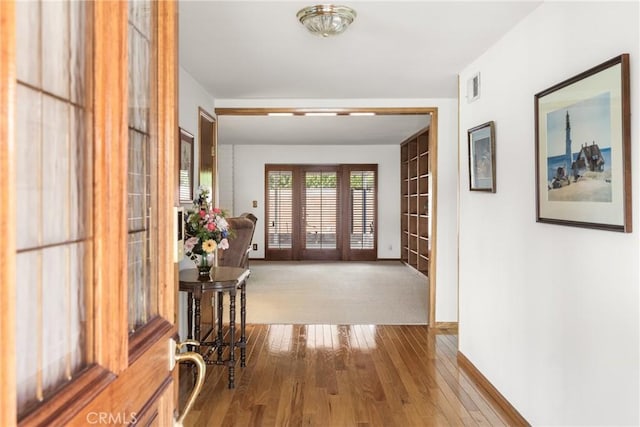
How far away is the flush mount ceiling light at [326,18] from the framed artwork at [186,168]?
1.46 m

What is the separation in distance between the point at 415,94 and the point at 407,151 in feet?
14.7

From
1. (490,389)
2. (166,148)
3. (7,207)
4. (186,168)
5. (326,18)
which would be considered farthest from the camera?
(186,168)

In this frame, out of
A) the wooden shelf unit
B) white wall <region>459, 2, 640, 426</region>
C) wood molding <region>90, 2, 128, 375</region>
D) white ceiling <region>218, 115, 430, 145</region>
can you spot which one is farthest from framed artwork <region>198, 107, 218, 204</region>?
the wooden shelf unit

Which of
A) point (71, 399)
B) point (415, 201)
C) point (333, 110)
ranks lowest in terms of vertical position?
point (71, 399)

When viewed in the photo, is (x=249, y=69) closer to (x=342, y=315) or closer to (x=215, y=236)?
(x=215, y=236)

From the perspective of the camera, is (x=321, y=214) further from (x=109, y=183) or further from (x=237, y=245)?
(x=109, y=183)

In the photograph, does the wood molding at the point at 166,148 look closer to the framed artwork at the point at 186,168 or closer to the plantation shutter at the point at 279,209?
the framed artwork at the point at 186,168

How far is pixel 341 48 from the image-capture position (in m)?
3.20

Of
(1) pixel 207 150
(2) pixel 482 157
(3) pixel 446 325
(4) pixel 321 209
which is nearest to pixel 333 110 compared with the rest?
(1) pixel 207 150

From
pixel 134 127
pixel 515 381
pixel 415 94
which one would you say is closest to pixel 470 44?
pixel 415 94

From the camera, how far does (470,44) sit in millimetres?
3148

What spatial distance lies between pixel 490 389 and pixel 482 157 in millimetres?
1571

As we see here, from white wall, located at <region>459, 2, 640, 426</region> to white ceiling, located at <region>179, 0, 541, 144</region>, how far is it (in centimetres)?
26

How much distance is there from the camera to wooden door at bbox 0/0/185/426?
2.16ft
